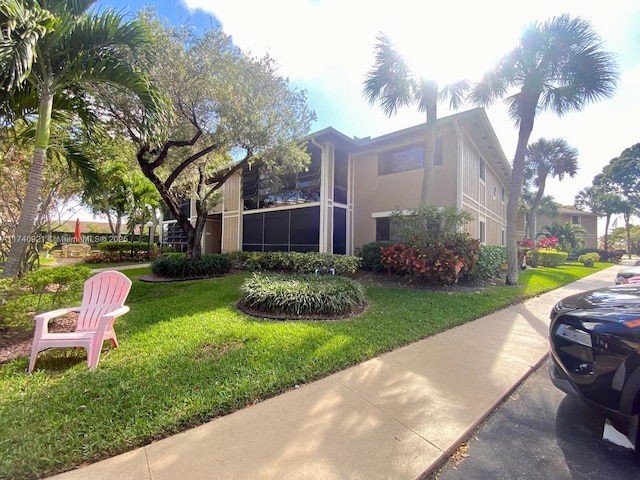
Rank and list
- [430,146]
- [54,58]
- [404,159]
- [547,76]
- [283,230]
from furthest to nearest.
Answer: [283,230]
[404,159]
[430,146]
[547,76]
[54,58]

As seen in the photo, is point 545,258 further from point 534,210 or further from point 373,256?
point 373,256

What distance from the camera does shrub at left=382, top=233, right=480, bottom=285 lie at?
26.3 ft

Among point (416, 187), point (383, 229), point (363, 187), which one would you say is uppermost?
point (363, 187)

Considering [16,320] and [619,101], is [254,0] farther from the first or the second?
[619,101]

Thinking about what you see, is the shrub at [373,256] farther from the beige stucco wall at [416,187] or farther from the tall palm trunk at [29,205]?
the tall palm trunk at [29,205]

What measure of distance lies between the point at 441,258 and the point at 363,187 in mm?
5939

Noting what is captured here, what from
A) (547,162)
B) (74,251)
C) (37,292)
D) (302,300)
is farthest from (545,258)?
(74,251)

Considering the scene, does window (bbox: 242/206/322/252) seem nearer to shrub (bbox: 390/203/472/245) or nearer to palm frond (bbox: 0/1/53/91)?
shrub (bbox: 390/203/472/245)

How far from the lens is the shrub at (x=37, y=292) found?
3768 mm

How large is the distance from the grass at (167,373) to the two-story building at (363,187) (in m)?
6.36

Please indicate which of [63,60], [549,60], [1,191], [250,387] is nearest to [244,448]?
[250,387]

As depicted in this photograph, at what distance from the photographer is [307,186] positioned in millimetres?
12422

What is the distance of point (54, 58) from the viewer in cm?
455

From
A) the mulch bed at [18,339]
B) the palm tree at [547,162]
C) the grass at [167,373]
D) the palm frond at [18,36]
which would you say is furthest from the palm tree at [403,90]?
the palm tree at [547,162]
